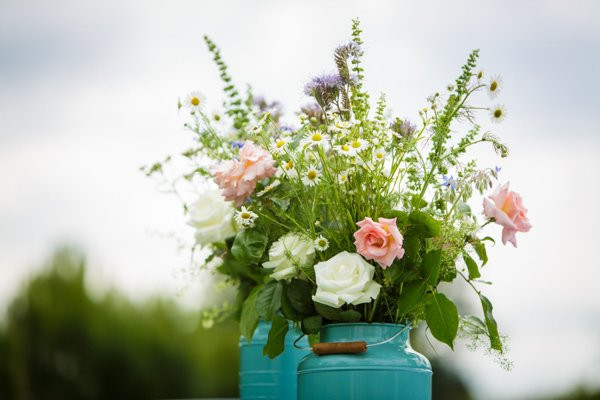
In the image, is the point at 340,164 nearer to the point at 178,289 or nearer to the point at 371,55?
the point at 371,55

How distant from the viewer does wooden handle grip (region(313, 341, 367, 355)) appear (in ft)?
4.94

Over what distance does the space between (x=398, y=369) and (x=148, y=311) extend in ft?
22.9

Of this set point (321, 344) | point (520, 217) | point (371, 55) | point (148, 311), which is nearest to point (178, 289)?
point (321, 344)

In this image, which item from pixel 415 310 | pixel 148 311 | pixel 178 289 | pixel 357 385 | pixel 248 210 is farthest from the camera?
pixel 148 311

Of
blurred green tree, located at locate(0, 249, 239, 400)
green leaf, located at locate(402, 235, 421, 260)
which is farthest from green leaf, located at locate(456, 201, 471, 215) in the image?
blurred green tree, located at locate(0, 249, 239, 400)

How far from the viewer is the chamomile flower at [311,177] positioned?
1.53 m

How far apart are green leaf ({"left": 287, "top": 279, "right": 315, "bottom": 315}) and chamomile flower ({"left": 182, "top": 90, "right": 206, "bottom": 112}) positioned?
1.60ft

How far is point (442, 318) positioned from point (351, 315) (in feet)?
0.60

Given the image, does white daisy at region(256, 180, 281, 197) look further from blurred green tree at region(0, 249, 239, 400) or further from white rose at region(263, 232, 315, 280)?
blurred green tree at region(0, 249, 239, 400)

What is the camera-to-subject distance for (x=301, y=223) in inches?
65.6

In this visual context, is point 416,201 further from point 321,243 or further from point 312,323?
point 312,323

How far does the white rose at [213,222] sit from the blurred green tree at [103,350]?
6.11 meters

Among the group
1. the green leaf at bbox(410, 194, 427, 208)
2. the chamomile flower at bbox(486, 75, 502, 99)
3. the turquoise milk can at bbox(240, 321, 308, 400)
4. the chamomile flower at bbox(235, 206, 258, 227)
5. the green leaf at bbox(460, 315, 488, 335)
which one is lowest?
the turquoise milk can at bbox(240, 321, 308, 400)

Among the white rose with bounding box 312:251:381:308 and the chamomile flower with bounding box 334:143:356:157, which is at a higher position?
the chamomile flower with bounding box 334:143:356:157
